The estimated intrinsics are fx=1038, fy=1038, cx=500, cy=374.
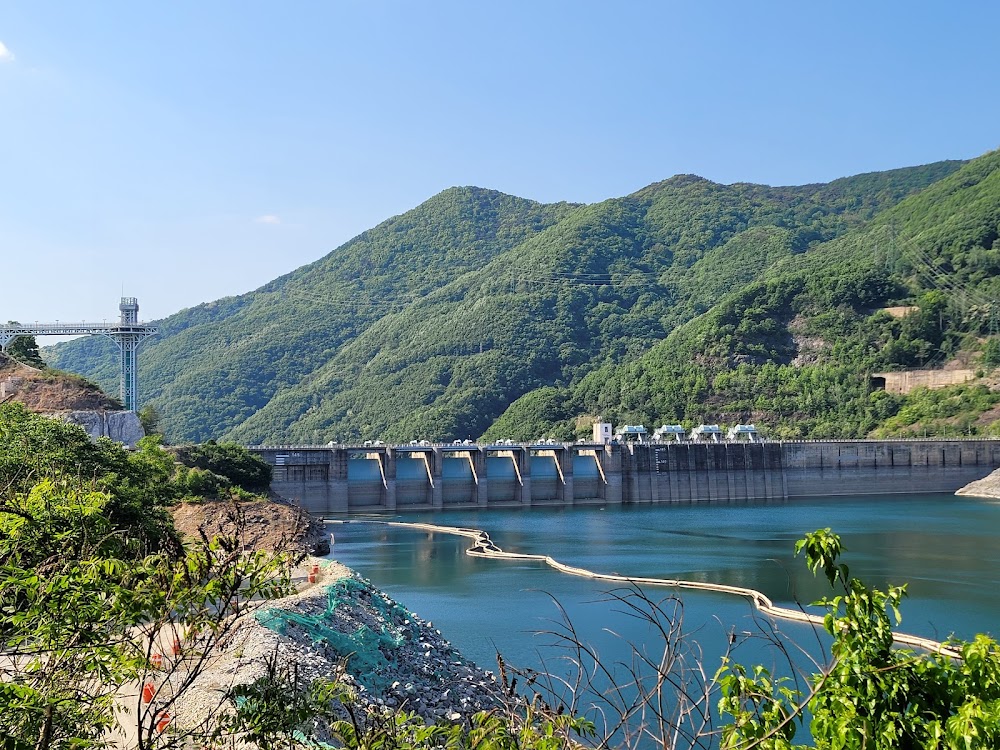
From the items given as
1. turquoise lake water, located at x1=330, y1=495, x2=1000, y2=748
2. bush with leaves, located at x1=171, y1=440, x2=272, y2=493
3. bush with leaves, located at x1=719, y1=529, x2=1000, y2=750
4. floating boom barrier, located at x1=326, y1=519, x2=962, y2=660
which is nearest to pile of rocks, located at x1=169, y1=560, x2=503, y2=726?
turquoise lake water, located at x1=330, y1=495, x2=1000, y2=748

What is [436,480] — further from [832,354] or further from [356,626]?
[832,354]

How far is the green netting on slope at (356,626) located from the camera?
19.0 meters

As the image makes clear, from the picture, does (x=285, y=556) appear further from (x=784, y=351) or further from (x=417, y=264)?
(x=417, y=264)

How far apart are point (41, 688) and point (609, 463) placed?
229 ft

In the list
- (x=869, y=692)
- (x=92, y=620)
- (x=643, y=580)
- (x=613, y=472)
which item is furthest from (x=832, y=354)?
(x=92, y=620)

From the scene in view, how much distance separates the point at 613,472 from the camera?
75000 mm

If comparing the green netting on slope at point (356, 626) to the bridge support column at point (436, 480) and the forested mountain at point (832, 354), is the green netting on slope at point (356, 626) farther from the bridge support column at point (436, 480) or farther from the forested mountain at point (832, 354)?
the forested mountain at point (832, 354)

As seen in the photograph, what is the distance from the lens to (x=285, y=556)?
7164 millimetres

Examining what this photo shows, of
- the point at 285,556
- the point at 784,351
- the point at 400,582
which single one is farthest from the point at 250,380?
the point at 285,556

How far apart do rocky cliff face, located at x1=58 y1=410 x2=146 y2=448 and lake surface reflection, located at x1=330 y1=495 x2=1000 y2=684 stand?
11.5 meters

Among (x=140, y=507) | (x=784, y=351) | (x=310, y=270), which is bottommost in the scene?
(x=140, y=507)

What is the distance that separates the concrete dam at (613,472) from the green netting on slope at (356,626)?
44.7 metres

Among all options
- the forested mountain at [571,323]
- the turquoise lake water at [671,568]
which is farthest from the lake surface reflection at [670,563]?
the forested mountain at [571,323]

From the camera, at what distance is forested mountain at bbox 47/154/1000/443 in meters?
107
